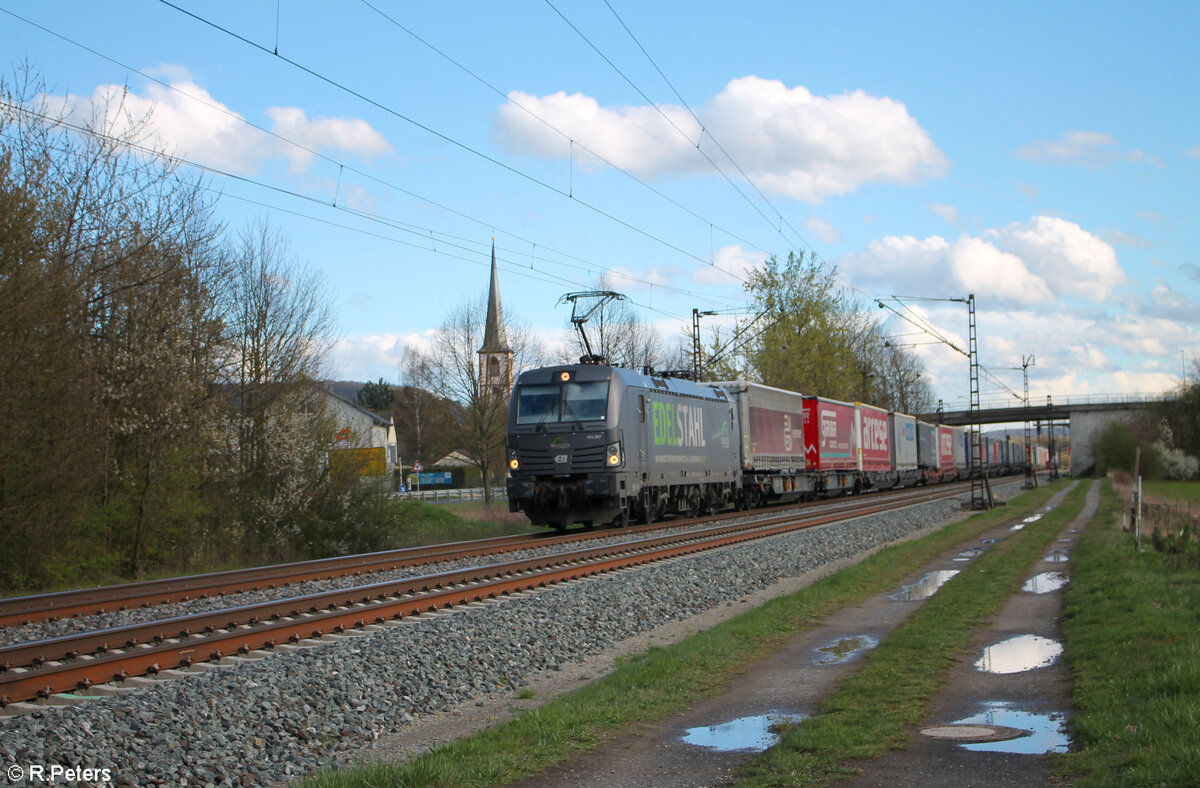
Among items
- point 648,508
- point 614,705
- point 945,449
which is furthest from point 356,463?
point 945,449

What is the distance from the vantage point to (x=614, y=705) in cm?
750

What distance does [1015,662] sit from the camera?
8.76 metres

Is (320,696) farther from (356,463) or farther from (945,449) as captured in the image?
(945,449)

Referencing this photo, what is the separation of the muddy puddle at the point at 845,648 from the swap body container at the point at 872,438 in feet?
115

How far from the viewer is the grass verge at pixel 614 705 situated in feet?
18.8

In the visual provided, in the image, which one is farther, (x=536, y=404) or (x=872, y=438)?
(x=872, y=438)

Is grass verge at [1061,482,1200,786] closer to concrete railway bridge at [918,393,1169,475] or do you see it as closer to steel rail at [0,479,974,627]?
steel rail at [0,479,974,627]

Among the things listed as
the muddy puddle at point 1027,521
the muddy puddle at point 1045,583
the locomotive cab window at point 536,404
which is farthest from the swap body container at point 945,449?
the muddy puddle at point 1045,583

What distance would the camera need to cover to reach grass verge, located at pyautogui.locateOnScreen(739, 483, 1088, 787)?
5730 mm

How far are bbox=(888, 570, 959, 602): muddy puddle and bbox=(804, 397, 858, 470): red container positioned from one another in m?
23.1

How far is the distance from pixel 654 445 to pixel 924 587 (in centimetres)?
1121

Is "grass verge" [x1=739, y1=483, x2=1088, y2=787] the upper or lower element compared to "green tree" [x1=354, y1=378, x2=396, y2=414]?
lower

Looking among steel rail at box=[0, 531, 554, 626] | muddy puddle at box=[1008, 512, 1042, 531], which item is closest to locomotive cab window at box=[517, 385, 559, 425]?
steel rail at box=[0, 531, 554, 626]

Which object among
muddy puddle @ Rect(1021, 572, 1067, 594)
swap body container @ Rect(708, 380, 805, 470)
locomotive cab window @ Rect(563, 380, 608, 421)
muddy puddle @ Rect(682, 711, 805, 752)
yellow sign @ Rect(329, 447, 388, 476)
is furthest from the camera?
swap body container @ Rect(708, 380, 805, 470)
